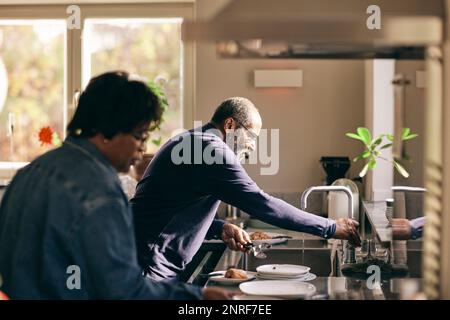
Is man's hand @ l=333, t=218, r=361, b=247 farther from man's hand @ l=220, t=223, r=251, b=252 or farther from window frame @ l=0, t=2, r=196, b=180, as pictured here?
window frame @ l=0, t=2, r=196, b=180

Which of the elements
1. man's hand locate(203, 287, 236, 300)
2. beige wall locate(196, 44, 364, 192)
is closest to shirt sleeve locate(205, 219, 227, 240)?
man's hand locate(203, 287, 236, 300)

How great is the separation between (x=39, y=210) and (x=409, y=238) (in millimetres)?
1070

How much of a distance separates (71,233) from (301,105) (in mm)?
2890

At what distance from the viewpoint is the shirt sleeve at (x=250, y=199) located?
2.54 metres

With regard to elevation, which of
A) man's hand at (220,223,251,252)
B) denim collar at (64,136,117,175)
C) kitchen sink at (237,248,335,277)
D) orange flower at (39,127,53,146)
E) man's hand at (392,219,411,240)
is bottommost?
kitchen sink at (237,248,335,277)

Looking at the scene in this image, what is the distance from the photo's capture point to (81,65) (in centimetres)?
425

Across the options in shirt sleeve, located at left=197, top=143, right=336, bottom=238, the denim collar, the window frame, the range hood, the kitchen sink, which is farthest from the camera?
the window frame

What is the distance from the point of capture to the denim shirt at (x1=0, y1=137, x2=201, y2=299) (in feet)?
4.65

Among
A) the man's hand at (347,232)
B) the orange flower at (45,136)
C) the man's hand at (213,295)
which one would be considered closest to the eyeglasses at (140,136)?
the man's hand at (213,295)

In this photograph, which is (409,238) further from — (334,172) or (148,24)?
(148,24)

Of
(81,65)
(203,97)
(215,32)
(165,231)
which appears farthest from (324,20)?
(81,65)

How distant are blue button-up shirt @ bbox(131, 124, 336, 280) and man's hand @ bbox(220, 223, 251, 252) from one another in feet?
0.42

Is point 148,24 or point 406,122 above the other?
point 148,24

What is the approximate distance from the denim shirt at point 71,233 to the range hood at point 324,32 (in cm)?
68
